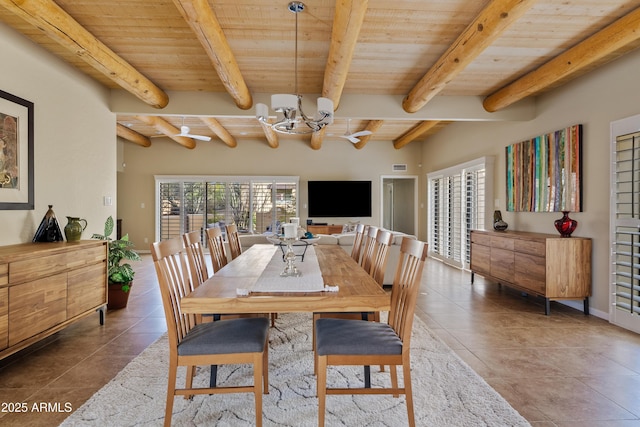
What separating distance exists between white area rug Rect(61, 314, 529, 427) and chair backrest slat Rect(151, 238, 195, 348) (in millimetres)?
485

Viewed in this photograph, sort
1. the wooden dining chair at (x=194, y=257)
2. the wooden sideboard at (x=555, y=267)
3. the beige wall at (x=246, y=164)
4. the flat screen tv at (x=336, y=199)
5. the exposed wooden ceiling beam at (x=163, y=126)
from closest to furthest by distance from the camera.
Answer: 1. the wooden dining chair at (x=194, y=257)
2. the wooden sideboard at (x=555, y=267)
3. the exposed wooden ceiling beam at (x=163, y=126)
4. the beige wall at (x=246, y=164)
5. the flat screen tv at (x=336, y=199)

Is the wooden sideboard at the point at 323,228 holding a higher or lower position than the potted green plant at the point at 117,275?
higher

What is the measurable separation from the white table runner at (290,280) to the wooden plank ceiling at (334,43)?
71.0 inches

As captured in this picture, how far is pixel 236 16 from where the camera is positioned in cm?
295

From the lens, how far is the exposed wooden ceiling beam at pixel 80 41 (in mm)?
2557

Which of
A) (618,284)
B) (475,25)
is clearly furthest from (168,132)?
(618,284)

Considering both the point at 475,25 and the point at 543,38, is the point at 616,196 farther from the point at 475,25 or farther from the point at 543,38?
the point at 475,25

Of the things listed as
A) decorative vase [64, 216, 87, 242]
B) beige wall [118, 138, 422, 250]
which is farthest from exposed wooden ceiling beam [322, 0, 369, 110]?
beige wall [118, 138, 422, 250]

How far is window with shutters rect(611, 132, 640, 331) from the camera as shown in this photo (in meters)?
3.24

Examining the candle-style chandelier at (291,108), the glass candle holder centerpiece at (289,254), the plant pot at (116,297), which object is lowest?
the plant pot at (116,297)

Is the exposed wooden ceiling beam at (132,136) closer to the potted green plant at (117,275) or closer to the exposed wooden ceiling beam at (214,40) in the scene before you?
the potted green plant at (117,275)

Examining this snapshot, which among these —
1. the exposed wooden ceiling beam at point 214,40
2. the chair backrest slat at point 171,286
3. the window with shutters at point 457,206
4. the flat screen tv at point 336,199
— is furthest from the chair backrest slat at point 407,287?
the flat screen tv at point 336,199

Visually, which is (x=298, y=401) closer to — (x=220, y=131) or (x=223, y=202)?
(x=220, y=131)

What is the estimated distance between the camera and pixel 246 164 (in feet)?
28.9
